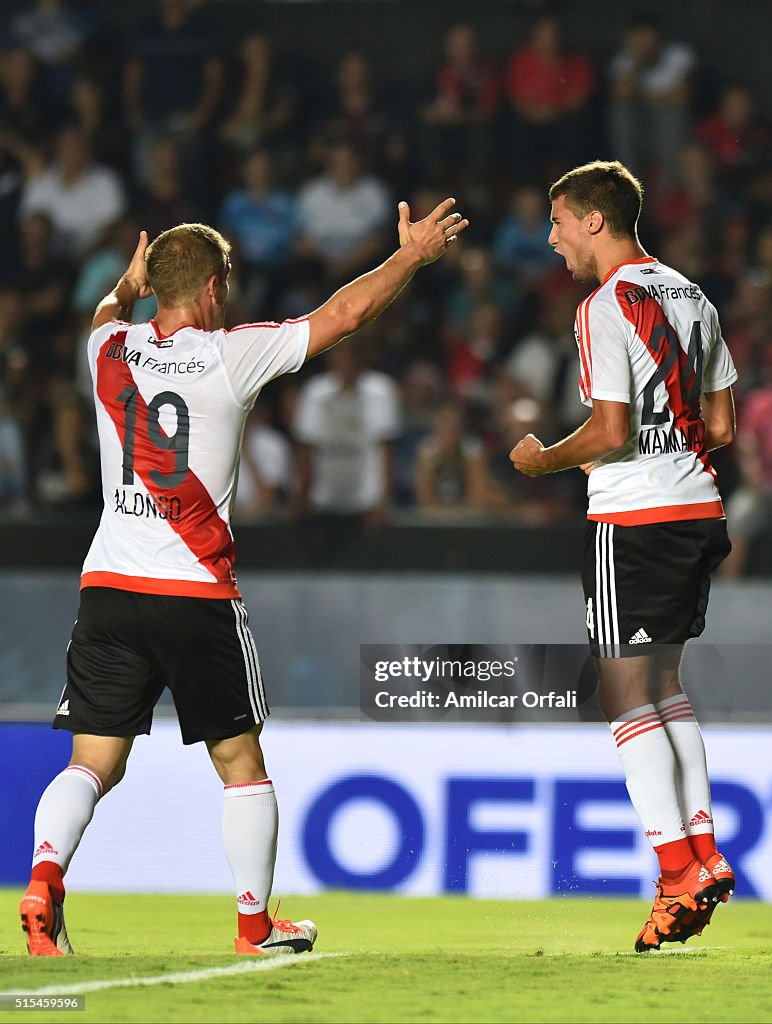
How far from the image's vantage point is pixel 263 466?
9.95 metres

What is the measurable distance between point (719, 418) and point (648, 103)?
23.6 ft

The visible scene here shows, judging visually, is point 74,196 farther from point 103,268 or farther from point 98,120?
point 103,268

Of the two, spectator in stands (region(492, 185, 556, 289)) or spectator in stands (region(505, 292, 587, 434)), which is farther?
spectator in stands (region(492, 185, 556, 289))

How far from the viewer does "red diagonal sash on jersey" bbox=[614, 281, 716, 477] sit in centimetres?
471

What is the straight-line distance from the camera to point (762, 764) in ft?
21.1

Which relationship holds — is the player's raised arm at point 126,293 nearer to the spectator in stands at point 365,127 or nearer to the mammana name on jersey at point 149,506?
the mammana name on jersey at point 149,506

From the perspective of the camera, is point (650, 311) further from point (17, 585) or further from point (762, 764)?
point (17, 585)

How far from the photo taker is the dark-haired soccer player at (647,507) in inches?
183

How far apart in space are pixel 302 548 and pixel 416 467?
34.6 inches

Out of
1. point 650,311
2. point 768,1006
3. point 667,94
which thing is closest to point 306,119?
point 667,94

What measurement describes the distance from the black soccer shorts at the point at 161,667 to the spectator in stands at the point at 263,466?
16.4 feet

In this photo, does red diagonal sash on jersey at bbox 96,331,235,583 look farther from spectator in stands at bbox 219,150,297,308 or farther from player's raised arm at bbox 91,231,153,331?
spectator in stands at bbox 219,150,297,308

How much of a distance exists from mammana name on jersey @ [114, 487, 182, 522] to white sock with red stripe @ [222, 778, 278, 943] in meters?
0.77

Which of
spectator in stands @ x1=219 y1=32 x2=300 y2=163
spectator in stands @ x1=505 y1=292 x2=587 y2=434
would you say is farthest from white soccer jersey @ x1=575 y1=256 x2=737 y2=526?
spectator in stands @ x1=219 y1=32 x2=300 y2=163
